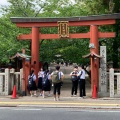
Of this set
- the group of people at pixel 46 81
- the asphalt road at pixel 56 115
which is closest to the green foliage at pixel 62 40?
the group of people at pixel 46 81

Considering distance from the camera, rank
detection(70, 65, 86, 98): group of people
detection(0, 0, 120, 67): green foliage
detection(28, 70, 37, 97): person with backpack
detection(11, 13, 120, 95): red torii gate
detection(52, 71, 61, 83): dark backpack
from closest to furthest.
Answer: detection(52, 71, 61, 83): dark backpack → detection(70, 65, 86, 98): group of people → detection(28, 70, 37, 97): person with backpack → detection(11, 13, 120, 95): red torii gate → detection(0, 0, 120, 67): green foliage

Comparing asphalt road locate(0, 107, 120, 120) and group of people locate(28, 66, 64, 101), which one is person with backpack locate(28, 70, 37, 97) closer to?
group of people locate(28, 66, 64, 101)

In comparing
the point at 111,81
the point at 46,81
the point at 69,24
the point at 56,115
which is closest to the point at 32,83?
the point at 46,81

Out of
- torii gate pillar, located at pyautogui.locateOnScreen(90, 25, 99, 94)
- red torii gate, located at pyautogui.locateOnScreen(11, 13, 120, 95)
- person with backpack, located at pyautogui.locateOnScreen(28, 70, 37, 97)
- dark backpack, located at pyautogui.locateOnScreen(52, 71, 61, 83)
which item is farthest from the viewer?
red torii gate, located at pyautogui.locateOnScreen(11, 13, 120, 95)

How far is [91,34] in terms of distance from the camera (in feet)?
66.5

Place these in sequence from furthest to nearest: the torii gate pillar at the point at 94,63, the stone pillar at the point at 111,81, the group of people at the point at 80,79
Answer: the torii gate pillar at the point at 94,63 → the stone pillar at the point at 111,81 → the group of people at the point at 80,79

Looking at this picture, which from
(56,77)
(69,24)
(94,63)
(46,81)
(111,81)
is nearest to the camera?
(56,77)

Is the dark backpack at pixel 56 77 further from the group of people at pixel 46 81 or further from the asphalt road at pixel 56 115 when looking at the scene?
the asphalt road at pixel 56 115

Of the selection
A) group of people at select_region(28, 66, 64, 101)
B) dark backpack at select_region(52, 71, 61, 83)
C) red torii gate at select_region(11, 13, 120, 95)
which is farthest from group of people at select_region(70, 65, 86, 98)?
red torii gate at select_region(11, 13, 120, 95)

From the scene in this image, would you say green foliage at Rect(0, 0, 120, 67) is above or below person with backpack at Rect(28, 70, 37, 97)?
above

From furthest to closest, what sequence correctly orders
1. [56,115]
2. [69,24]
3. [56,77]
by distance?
[69,24] → [56,77] → [56,115]

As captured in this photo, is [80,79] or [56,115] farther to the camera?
[80,79]

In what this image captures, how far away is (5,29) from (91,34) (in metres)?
8.56

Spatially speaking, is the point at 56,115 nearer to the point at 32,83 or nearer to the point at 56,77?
the point at 56,77
